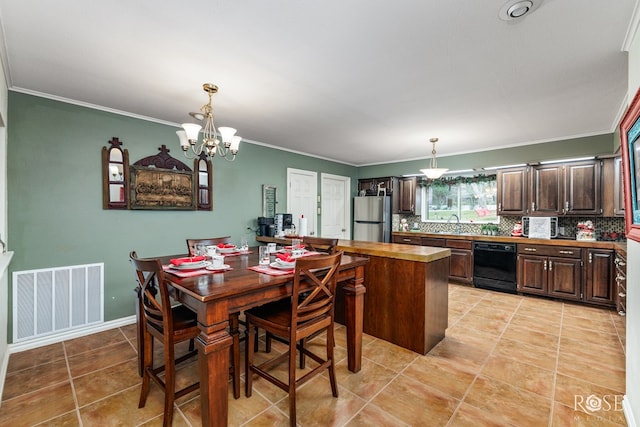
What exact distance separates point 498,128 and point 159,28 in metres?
3.91

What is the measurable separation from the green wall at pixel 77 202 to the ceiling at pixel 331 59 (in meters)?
0.22

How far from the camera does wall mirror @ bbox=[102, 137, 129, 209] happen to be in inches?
122

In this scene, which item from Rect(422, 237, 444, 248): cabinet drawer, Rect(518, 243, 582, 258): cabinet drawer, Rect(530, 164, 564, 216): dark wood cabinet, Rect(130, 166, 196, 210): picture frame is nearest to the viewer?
Rect(130, 166, 196, 210): picture frame

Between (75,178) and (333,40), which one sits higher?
(333,40)

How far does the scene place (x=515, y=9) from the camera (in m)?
1.55

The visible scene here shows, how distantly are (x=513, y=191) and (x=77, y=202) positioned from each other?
589cm

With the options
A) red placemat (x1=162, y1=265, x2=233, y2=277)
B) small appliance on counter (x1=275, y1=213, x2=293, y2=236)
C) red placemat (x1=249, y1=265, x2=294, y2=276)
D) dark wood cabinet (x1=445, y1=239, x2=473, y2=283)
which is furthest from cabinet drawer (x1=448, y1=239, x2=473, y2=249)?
red placemat (x1=162, y1=265, x2=233, y2=277)

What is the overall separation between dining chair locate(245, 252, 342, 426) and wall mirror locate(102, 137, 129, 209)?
7.49 feet

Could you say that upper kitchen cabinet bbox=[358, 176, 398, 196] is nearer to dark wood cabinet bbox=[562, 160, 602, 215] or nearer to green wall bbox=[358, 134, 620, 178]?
green wall bbox=[358, 134, 620, 178]

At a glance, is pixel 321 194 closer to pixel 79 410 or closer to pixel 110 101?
pixel 110 101

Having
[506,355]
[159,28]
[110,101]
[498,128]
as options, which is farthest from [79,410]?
[498,128]

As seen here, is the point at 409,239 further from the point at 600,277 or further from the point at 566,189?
the point at 600,277

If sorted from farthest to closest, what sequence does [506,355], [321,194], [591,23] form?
[321,194] → [506,355] → [591,23]

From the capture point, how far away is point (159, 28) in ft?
5.79
